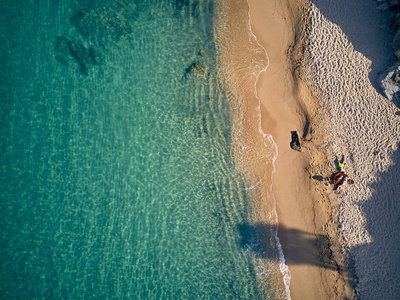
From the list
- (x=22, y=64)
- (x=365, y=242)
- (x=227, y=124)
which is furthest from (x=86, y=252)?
(x=365, y=242)

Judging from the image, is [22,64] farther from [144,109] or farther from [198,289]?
[198,289]

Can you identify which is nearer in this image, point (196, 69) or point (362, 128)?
point (362, 128)

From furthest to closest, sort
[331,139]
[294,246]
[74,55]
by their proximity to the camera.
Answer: [74,55] < [331,139] < [294,246]

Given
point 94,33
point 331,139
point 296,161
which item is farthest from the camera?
point 94,33

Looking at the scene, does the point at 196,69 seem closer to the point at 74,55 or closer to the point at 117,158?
the point at 117,158

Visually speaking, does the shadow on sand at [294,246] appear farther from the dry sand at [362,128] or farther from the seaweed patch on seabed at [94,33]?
the seaweed patch on seabed at [94,33]

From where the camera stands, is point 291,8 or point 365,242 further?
point 291,8

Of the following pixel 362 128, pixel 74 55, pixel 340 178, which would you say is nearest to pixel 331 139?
pixel 362 128
